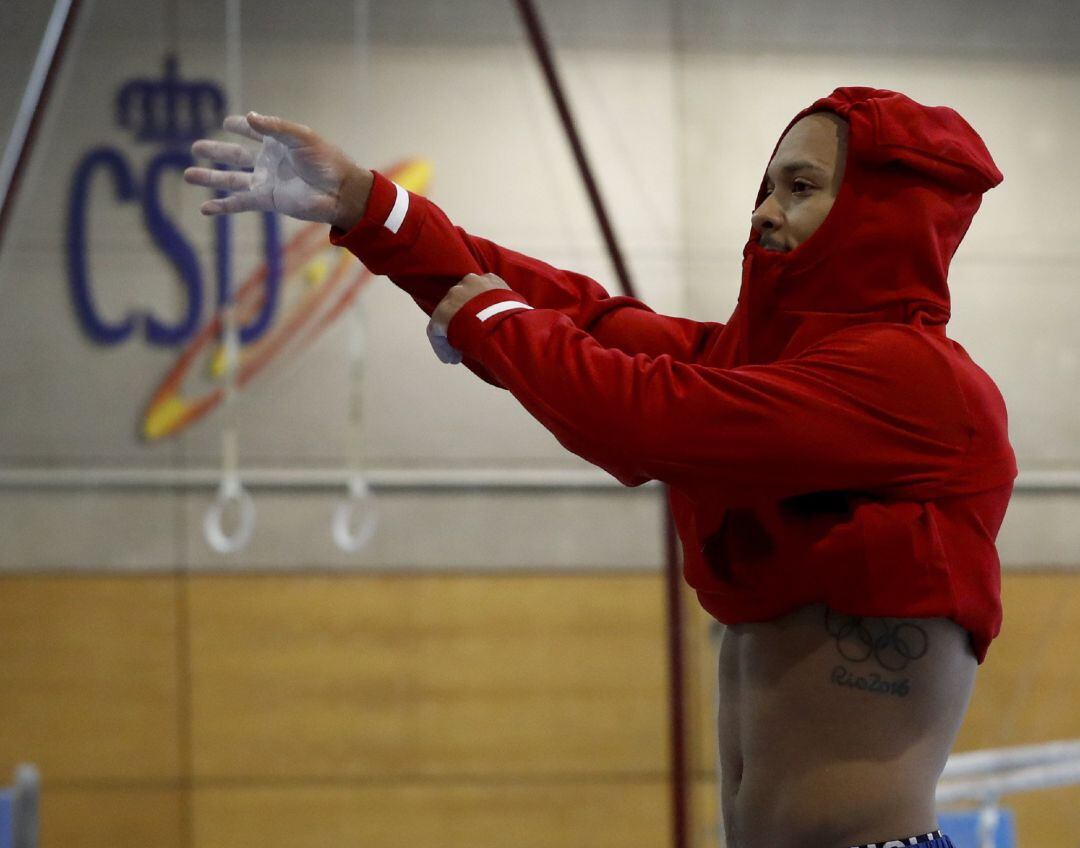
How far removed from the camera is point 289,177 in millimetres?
1256

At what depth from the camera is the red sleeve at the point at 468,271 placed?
4.24 feet

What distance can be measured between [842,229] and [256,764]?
2.92 metres

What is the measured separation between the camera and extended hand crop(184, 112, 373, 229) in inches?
48.7

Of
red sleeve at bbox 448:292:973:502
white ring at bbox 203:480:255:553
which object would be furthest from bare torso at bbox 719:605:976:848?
white ring at bbox 203:480:255:553

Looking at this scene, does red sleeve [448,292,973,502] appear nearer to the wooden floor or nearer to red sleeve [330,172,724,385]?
red sleeve [330,172,724,385]

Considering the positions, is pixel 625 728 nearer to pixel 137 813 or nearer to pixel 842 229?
pixel 137 813

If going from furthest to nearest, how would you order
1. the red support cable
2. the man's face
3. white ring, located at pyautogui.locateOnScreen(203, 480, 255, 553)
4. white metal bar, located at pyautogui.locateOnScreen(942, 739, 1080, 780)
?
the red support cable, white ring, located at pyautogui.locateOnScreen(203, 480, 255, 553), white metal bar, located at pyautogui.locateOnScreen(942, 739, 1080, 780), the man's face

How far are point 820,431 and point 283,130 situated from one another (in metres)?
0.53

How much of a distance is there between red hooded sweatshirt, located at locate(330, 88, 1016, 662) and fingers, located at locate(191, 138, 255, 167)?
104 millimetres

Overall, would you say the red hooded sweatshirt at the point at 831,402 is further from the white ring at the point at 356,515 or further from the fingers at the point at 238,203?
the white ring at the point at 356,515

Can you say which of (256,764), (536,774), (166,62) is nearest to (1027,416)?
(536,774)

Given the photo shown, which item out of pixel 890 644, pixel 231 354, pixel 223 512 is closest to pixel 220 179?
pixel 890 644

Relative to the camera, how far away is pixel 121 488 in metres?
3.76

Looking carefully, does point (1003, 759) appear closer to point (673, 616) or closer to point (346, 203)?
point (673, 616)
